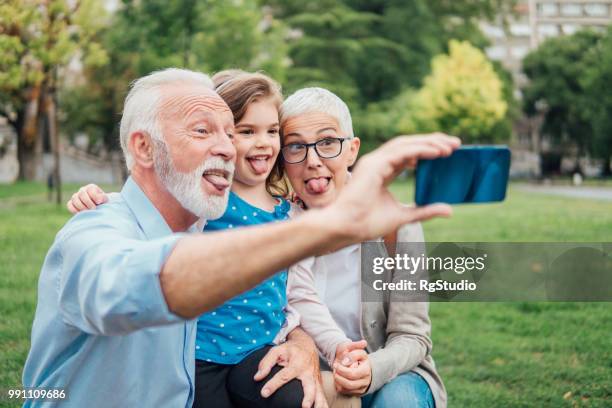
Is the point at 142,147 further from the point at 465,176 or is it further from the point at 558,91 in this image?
the point at 558,91

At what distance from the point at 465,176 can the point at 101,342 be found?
894mm

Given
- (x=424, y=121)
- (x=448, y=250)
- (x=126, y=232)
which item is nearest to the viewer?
(x=126, y=232)

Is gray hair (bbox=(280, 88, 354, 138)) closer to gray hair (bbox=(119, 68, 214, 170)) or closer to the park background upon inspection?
gray hair (bbox=(119, 68, 214, 170))

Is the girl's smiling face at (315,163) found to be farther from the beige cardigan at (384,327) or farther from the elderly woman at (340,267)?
the beige cardigan at (384,327)

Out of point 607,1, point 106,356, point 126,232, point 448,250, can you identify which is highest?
point 607,1

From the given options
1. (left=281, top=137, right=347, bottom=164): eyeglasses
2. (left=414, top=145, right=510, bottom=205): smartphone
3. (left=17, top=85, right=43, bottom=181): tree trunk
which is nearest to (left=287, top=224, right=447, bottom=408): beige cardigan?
(left=281, top=137, right=347, bottom=164): eyeglasses

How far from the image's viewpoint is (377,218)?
1.06 m

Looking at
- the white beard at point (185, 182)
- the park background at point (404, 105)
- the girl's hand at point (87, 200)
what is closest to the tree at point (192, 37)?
the park background at point (404, 105)

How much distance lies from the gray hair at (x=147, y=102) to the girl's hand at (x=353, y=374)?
2.74 feet

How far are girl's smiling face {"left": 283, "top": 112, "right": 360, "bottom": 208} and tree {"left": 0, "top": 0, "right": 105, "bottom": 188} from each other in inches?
130

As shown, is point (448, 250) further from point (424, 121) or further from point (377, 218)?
point (424, 121)

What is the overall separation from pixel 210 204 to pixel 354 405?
2.58 ft

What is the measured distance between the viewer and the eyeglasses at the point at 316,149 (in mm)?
2193

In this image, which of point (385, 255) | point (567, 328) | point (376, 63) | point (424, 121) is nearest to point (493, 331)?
point (567, 328)
